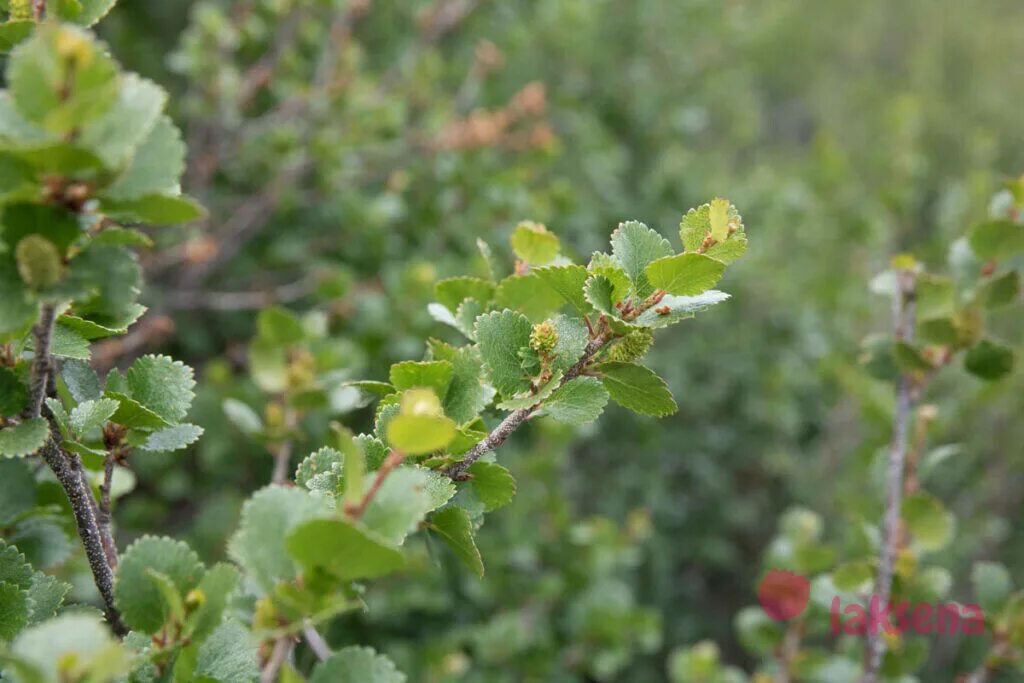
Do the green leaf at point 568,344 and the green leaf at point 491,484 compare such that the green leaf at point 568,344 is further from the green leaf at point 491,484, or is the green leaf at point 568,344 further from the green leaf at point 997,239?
the green leaf at point 997,239

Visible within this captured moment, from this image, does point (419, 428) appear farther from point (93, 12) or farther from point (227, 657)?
point (93, 12)

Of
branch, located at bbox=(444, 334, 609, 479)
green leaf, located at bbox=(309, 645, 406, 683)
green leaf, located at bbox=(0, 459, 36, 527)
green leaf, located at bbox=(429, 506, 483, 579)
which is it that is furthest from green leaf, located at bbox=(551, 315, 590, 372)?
green leaf, located at bbox=(0, 459, 36, 527)

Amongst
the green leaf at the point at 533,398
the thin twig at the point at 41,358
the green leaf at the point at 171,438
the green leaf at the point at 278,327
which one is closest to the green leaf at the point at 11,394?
the thin twig at the point at 41,358

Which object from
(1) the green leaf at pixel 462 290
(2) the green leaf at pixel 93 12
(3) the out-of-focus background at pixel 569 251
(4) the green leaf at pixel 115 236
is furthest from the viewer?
(3) the out-of-focus background at pixel 569 251

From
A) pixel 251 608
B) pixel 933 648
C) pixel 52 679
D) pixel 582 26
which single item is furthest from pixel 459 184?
pixel 933 648

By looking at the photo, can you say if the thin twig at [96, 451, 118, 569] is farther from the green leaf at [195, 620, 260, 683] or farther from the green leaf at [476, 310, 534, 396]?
the green leaf at [476, 310, 534, 396]
